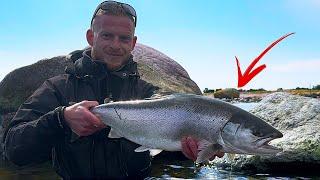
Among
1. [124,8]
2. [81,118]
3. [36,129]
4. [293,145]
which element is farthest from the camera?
[293,145]

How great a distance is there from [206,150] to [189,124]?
37cm

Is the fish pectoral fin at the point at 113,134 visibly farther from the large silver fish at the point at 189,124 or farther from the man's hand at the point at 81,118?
the man's hand at the point at 81,118

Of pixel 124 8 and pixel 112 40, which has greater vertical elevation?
pixel 124 8

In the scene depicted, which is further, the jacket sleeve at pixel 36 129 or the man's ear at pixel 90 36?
the man's ear at pixel 90 36

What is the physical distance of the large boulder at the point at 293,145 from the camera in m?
11.7

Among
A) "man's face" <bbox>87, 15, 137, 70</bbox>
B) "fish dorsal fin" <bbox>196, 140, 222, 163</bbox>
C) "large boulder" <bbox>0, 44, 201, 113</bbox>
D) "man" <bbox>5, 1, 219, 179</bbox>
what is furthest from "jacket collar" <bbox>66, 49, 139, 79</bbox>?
"large boulder" <bbox>0, 44, 201, 113</bbox>

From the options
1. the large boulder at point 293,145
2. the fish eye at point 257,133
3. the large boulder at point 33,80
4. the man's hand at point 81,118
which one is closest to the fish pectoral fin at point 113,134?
the man's hand at point 81,118

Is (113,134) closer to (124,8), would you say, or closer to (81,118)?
(81,118)

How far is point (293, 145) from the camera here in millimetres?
11914

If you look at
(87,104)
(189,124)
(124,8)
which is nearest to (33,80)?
(124,8)

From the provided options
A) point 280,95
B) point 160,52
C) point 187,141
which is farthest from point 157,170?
point 160,52

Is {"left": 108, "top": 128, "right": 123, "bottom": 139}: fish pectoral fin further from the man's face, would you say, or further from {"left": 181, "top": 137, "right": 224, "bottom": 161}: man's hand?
the man's face

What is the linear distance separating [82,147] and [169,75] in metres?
11.3

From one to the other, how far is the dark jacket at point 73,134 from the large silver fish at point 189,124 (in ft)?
1.56
